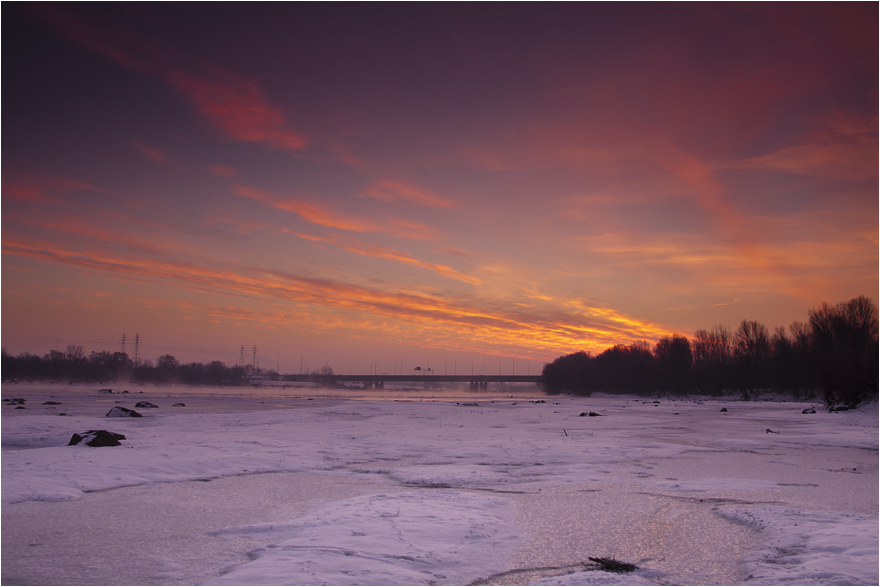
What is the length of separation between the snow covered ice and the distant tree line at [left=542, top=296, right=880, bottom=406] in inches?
1194

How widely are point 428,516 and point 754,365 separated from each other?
11051 centimetres

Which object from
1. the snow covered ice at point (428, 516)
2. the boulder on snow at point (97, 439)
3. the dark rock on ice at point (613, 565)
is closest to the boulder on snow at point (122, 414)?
the snow covered ice at point (428, 516)

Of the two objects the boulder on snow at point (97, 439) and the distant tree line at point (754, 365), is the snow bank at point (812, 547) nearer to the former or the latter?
the boulder on snow at point (97, 439)

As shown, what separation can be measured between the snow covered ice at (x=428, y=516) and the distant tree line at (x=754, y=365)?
3032cm

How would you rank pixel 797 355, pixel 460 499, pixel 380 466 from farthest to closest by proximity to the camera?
pixel 797 355 → pixel 380 466 → pixel 460 499

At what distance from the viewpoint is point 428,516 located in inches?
310

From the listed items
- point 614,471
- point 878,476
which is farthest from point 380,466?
point 878,476

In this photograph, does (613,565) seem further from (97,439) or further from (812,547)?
(97,439)

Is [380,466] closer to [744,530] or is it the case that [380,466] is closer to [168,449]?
[168,449]

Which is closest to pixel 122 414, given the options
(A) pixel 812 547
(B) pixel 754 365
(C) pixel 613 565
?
(C) pixel 613 565

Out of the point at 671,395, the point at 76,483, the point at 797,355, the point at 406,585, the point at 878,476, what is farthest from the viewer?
the point at 671,395

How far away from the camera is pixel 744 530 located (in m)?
7.52

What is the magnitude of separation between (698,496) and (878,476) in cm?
612

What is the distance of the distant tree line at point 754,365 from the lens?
1633 inches
